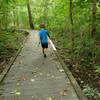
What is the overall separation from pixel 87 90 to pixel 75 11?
8904 millimetres

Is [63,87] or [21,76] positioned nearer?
[63,87]

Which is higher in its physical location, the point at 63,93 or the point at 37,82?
the point at 63,93

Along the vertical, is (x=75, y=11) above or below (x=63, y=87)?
above

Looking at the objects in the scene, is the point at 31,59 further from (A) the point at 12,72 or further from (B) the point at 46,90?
(B) the point at 46,90

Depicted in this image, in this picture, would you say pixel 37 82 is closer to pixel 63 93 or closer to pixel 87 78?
pixel 63 93

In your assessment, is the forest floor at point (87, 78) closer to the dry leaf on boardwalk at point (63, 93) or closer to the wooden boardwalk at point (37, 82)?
the wooden boardwalk at point (37, 82)

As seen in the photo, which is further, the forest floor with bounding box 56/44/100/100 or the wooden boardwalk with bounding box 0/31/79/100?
the forest floor with bounding box 56/44/100/100

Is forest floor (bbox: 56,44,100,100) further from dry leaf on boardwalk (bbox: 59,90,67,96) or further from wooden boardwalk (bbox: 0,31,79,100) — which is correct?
dry leaf on boardwalk (bbox: 59,90,67,96)

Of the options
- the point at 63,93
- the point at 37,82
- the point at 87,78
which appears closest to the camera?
the point at 63,93

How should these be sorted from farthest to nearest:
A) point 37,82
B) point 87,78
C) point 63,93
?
point 87,78
point 37,82
point 63,93

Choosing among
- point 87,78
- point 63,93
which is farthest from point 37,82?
point 87,78

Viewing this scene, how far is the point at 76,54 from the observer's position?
553 inches

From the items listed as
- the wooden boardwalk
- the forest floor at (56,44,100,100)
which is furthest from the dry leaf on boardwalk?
the forest floor at (56,44,100,100)

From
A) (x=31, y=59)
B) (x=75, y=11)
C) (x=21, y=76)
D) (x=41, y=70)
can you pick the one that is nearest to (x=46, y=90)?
(x=21, y=76)
